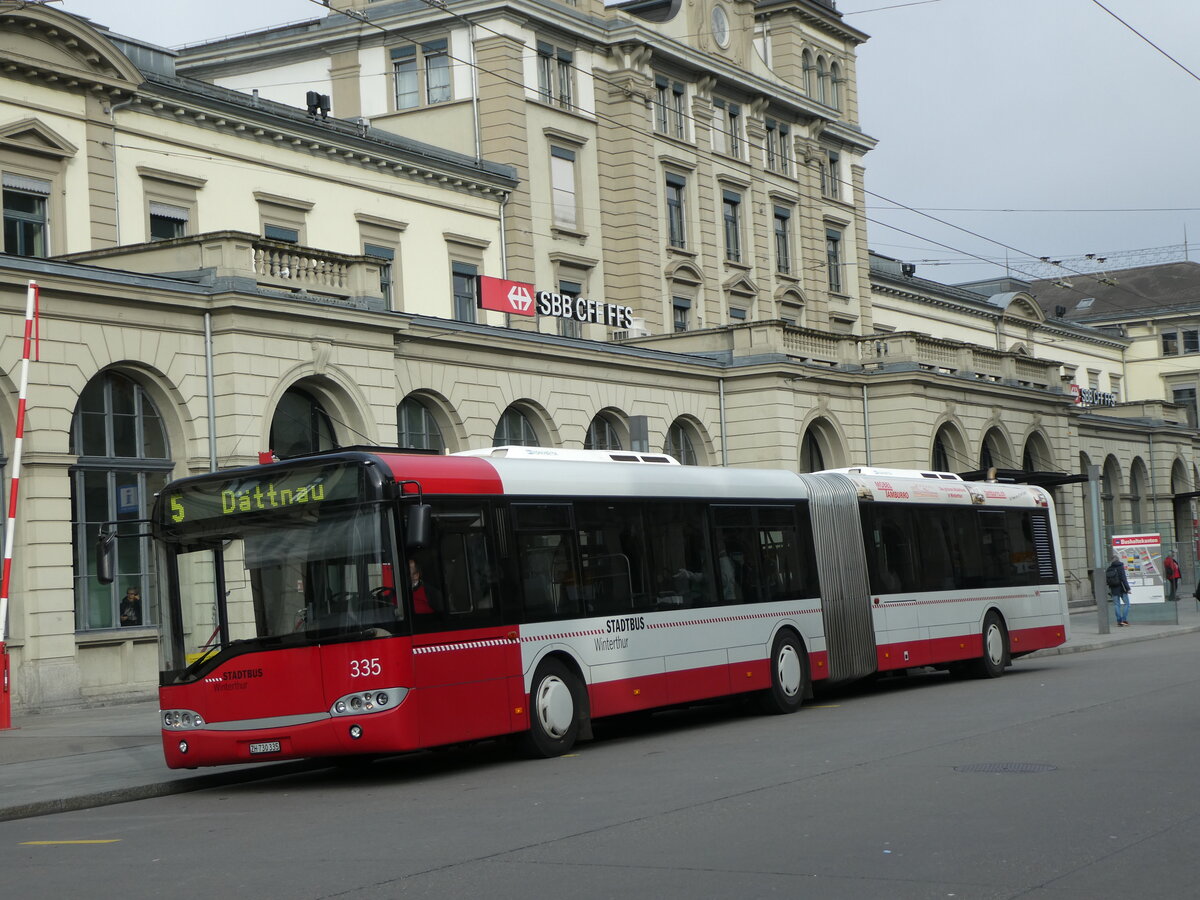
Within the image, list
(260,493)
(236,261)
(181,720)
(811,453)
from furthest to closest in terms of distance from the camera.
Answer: (811,453) < (236,261) < (181,720) < (260,493)

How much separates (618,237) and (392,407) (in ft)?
64.2

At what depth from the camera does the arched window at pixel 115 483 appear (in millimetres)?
24344

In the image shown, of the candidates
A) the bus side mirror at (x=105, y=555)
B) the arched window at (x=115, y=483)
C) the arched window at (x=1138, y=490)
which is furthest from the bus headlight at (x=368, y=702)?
the arched window at (x=1138, y=490)

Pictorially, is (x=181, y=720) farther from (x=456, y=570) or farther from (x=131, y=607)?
(x=131, y=607)

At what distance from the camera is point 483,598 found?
51.5 feet

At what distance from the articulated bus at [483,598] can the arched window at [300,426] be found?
9.42 metres

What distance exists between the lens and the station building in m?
24.7

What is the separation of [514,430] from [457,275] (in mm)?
8226

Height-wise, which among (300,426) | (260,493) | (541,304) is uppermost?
(541,304)

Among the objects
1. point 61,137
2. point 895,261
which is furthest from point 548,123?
point 895,261

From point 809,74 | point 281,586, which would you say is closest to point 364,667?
point 281,586

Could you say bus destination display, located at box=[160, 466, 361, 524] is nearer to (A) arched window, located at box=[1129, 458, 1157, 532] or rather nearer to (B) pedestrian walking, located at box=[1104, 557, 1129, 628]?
(B) pedestrian walking, located at box=[1104, 557, 1129, 628]

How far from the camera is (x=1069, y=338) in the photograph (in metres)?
82.1

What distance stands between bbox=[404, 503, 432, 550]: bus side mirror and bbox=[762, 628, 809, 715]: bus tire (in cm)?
737
